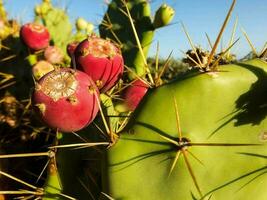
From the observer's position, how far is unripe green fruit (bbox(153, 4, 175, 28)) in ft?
7.30

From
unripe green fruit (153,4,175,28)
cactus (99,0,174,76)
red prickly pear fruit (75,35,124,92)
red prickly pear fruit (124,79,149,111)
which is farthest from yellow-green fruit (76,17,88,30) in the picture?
red prickly pear fruit (75,35,124,92)

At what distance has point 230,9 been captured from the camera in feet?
3.43

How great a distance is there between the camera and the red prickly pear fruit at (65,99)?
1077mm

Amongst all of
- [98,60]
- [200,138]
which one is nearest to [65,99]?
[98,60]

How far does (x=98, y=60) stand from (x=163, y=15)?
1056mm

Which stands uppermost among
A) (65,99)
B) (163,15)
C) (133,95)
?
(163,15)

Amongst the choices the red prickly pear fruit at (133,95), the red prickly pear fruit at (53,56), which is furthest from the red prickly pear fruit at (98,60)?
the red prickly pear fruit at (53,56)

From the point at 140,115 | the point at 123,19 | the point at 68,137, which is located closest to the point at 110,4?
the point at 123,19

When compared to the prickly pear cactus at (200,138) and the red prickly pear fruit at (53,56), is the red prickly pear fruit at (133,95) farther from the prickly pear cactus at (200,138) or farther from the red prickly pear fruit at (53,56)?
the red prickly pear fruit at (53,56)

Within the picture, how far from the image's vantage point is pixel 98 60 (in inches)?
49.4

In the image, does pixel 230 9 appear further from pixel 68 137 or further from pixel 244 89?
pixel 68 137

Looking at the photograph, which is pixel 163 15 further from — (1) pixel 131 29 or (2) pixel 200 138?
(2) pixel 200 138

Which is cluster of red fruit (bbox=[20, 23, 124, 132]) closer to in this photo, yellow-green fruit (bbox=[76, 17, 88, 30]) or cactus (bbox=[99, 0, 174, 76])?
cactus (bbox=[99, 0, 174, 76])

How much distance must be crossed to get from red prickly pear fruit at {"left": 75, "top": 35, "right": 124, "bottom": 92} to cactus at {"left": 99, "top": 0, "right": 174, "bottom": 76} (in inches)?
36.8
